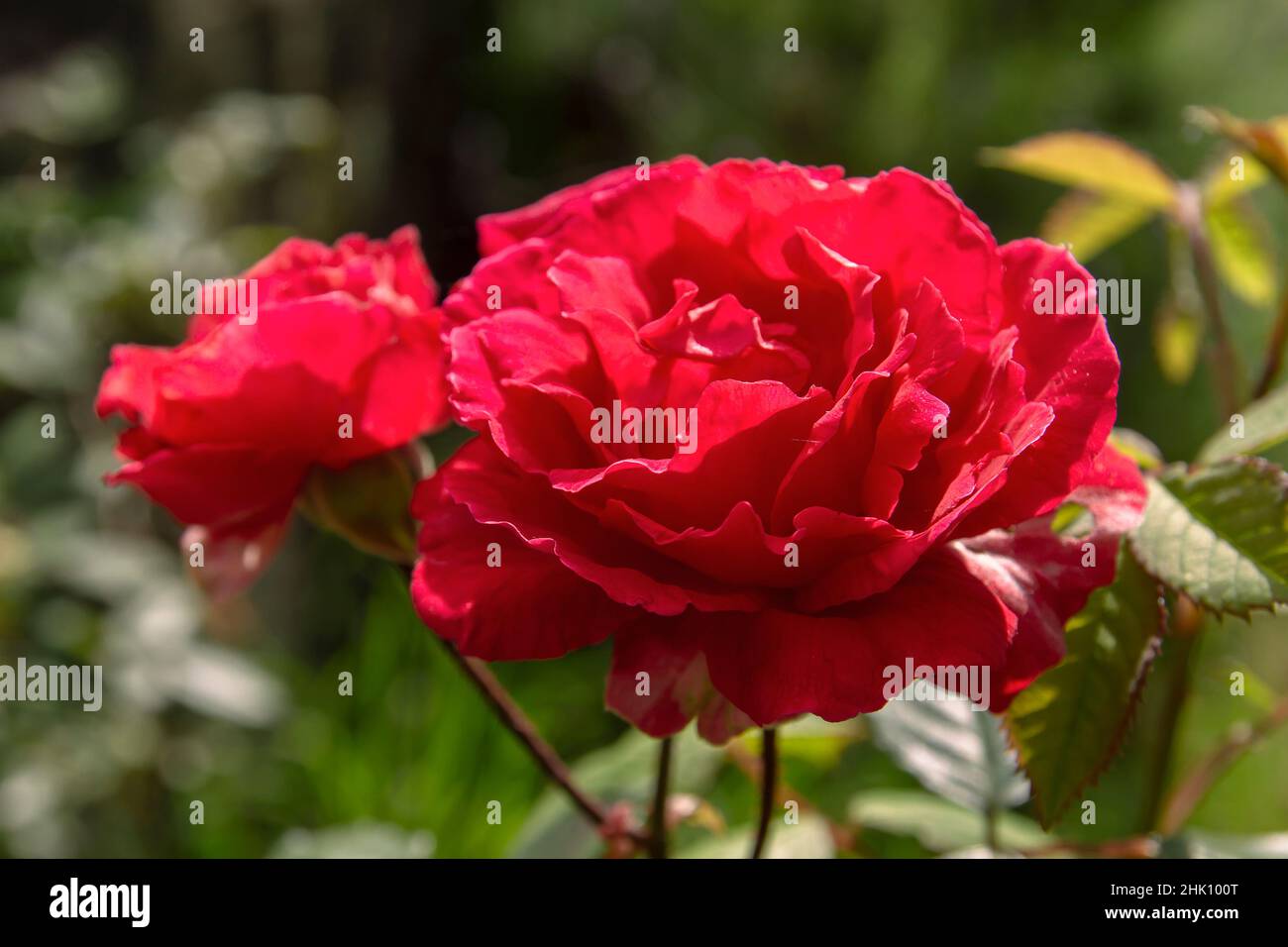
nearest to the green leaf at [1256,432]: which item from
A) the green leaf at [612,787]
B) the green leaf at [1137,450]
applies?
the green leaf at [1137,450]

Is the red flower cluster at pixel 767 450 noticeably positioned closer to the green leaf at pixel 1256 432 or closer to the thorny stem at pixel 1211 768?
the green leaf at pixel 1256 432

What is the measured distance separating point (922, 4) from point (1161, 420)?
783mm

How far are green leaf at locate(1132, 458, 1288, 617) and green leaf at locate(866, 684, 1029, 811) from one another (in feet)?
0.49

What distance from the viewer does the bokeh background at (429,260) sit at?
3.09 feet

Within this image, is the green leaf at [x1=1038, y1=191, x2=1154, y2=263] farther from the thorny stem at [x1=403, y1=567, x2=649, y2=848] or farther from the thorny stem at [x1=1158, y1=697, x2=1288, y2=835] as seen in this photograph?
the thorny stem at [x1=403, y1=567, x2=649, y2=848]

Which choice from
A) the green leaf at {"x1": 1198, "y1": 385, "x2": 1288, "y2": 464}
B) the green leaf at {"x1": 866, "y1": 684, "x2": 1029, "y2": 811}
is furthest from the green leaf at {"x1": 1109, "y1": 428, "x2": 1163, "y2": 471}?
the green leaf at {"x1": 866, "y1": 684, "x2": 1029, "y2": 811}

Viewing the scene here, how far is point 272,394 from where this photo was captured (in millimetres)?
355

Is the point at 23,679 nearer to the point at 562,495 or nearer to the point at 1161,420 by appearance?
the point at 562,495

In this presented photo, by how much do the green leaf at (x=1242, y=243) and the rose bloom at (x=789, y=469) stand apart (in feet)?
0.89

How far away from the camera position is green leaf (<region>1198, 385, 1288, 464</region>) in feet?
1.13

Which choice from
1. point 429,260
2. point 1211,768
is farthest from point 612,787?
point 429,260

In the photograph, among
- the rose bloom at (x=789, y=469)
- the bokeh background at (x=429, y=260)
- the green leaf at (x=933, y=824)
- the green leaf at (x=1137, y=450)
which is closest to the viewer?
A: the rose bloom at (x=789, y=469)

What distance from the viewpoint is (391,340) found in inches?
14.0
